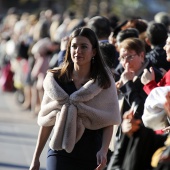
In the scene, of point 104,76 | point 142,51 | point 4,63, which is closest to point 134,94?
point 142,51

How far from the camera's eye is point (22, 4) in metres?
51.8

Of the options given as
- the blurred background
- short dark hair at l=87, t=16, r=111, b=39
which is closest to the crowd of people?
short dark hair at l=87, t=16, r=111, b=39

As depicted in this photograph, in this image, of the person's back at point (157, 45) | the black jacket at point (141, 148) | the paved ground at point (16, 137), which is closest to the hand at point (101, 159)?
the black jacket at point (141, 148)

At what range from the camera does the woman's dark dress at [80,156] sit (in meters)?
7.11

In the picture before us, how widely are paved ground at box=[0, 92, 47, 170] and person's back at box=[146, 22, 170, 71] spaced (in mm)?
2399

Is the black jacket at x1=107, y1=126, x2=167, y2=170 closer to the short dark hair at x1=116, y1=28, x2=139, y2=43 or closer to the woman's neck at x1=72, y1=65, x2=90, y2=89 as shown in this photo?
the woman's neck at x1=72, y1=65, x2=90, y2=89

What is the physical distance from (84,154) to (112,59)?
7.51 ft

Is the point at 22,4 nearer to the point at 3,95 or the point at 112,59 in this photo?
the point at 3,95

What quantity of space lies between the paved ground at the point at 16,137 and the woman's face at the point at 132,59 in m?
3.02

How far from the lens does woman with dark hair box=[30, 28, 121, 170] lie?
7.13 metres

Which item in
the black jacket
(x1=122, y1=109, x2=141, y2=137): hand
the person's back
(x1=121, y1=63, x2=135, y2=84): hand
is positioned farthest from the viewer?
the person's back

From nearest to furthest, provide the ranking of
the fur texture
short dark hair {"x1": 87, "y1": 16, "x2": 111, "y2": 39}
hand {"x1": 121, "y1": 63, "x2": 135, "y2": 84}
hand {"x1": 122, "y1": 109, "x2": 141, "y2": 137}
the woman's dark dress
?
hand {"x1": 122, "y1": 109, "x2": 141, "y2": 137} → the fur texture → the woman's dark dress → hand {"x1": 121, "y1": 63, "x2": 135, "y2": 84} → short dark hair {"x1": 87, "y1": 16, "x2": 111, "y2": 39}

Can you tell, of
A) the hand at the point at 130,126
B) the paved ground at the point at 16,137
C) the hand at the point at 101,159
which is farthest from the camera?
the paved ground at the point at 16,137

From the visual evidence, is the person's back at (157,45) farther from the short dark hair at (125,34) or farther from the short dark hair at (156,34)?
the short dark hair at (125,34)
